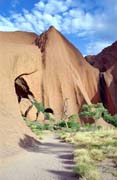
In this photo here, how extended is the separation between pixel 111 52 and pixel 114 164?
268ft

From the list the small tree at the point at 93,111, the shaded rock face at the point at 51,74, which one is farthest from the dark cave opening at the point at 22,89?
the small tree at the point at 93,111

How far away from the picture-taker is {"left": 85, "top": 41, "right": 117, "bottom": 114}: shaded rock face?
8069 cm

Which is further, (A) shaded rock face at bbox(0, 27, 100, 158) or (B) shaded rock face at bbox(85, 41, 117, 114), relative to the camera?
(B) shaded rock face at bbox(85, 41, 117, 114)

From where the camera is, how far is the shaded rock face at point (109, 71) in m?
80.7

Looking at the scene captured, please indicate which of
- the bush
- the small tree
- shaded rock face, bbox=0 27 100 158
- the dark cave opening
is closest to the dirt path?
shaded rock face, bbox=0 27 100 158

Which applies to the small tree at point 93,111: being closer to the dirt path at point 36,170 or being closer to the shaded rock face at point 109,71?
the shaded rock face at point 109,71

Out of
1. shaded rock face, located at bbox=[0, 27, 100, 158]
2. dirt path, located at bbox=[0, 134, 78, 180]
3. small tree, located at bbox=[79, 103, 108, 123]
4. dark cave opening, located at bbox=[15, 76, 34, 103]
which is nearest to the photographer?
dirt path, located at bbox=[0, 134, 78, 180]

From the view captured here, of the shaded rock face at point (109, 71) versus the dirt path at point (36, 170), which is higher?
the shaded rock face at point (109, 71)

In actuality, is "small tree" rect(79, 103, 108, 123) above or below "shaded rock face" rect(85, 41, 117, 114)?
below

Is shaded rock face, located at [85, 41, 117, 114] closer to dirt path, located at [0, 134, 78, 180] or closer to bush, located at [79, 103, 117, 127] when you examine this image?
bush, located at [79, 103, 117, 127]

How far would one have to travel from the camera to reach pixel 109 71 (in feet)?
277

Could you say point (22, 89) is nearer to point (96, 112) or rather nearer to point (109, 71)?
point (96, 112)

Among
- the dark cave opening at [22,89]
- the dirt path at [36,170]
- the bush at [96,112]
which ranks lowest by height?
the dirt path at [36,170]

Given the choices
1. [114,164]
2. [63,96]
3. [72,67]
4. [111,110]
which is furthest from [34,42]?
[114,164]
